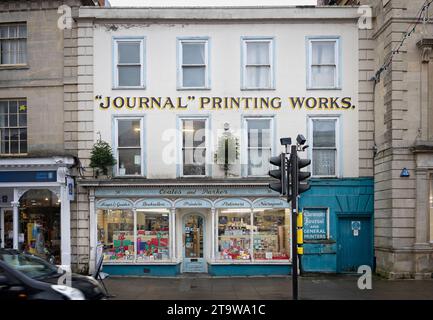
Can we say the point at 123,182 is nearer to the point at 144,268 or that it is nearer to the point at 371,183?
the point at 144,268

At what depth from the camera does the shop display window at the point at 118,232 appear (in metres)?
16.4

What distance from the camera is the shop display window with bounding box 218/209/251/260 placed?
53.8ft

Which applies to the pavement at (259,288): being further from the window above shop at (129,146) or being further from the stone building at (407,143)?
the window above shop at (129,146)

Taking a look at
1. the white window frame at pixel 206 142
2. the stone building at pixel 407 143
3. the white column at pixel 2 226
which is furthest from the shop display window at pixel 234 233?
the white column at pixel 2 226

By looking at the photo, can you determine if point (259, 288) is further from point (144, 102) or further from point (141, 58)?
point (141, 58)

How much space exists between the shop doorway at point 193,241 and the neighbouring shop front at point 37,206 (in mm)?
4076

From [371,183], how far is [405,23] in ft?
18.1

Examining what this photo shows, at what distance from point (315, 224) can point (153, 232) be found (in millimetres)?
5777

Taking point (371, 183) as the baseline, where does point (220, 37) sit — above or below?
above

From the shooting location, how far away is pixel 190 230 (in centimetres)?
1667

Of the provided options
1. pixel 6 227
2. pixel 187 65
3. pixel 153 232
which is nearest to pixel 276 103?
pixel 187 65

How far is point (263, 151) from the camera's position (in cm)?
1659

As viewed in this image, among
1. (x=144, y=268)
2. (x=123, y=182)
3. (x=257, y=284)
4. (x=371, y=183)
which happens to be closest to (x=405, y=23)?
(x=371, y=183)

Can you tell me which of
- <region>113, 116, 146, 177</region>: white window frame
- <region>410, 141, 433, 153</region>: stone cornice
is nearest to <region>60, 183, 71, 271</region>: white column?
<region>113, 116, 146, 177</region>: white window frame
